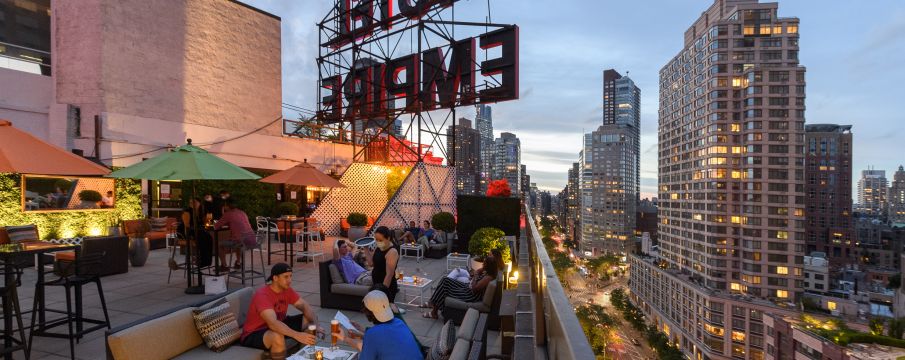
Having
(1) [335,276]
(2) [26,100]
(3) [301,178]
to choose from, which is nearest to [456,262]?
(1) [335,276]

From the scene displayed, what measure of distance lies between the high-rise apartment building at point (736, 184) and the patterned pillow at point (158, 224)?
5666cm

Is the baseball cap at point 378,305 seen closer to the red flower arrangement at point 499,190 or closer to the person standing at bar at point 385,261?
the person standing at bar at point 385,261

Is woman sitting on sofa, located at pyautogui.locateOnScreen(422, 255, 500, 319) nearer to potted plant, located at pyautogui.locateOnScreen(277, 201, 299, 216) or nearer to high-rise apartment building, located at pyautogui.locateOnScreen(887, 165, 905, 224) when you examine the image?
potted plant, located at pyautogui.locateOnScreen(277, 201, 299, 216)

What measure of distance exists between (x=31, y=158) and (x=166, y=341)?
3326 millimetres

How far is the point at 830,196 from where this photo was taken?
83.9m

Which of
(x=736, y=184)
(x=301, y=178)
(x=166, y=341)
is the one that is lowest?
(x=166, y=341)

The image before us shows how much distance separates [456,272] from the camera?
6.91 metres

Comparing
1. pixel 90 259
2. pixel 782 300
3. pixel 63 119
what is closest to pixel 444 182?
pixel 90 259

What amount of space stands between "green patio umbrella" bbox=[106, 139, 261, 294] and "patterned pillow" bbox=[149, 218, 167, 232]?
8.00 meters

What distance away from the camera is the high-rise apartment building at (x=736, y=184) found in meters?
53.3

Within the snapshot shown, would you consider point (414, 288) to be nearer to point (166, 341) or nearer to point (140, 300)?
point (166, 341)

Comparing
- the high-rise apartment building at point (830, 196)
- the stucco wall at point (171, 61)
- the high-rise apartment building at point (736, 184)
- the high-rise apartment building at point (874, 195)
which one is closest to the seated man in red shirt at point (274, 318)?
the stucco wall at point (171, 61)

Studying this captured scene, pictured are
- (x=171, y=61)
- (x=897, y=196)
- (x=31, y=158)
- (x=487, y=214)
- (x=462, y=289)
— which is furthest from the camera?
(x=897, y=196)

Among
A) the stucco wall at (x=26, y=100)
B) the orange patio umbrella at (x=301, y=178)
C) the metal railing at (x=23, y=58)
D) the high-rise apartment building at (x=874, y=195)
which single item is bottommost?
the high-rise apartment building at (x=874, y=195)
